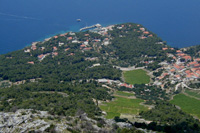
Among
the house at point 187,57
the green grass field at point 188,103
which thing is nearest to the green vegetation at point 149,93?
the green grass field at point 188,103

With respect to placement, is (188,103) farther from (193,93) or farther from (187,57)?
(187,57)

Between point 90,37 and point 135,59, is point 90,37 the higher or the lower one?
the higher one

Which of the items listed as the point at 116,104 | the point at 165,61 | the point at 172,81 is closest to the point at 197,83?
the point at 172,81

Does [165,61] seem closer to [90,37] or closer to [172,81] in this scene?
[172,81]

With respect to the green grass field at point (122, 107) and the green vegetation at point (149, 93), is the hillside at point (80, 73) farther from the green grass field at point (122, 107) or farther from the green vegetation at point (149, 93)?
the green grass field at point (122, 107)

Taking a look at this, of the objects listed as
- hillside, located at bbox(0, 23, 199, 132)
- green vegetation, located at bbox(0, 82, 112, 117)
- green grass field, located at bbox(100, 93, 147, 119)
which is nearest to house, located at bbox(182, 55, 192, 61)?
hillside, located at bbox(0, 23, 199, 132)

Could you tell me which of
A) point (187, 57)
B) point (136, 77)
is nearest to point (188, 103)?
point (136, 77)

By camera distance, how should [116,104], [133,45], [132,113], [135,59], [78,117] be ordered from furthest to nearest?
[133,45] < [135,59] < [116,104] < [132,113] < [78,117]

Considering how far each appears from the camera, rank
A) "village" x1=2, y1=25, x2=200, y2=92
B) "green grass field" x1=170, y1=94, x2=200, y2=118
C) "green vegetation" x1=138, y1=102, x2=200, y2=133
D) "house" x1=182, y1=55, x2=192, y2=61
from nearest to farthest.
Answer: "green vegetation" x1=138, y1=102, x2=200, y2=133
"green grass field" x1=170, y1=94, x2=200, y2=118
"village" x1=2, y1=25, x2=200, y2=92
"house" x1=182, y1=55, x2=192, y2=61

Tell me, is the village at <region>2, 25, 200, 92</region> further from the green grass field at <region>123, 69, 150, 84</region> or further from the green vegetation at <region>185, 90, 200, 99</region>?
the green vegetation at <region>185, 90, 200, 99</region>
